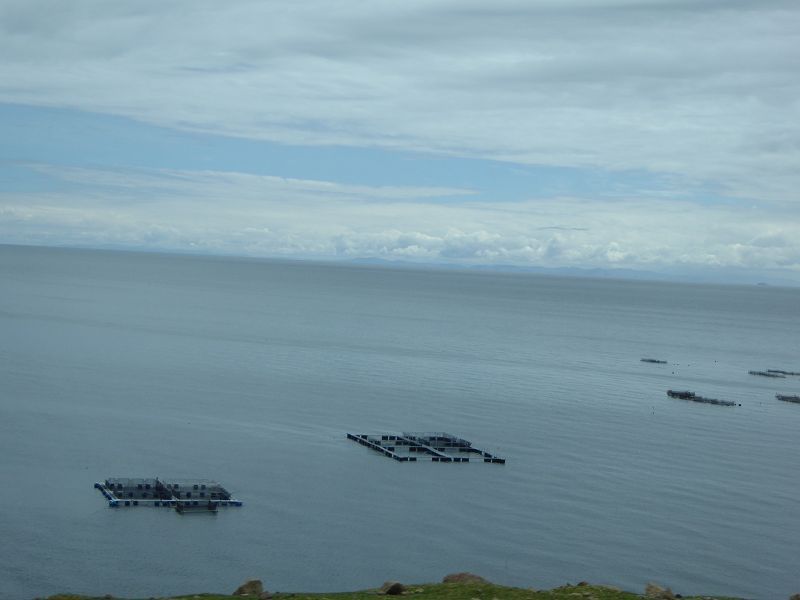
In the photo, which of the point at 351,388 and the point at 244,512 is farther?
the point at 351,388

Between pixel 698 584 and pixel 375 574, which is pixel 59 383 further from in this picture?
pixel 698 584

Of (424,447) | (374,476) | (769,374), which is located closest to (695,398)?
(769,374)

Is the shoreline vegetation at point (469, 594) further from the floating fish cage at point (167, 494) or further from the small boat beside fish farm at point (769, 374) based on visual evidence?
the small boat beside fish farm at point (769, 374)

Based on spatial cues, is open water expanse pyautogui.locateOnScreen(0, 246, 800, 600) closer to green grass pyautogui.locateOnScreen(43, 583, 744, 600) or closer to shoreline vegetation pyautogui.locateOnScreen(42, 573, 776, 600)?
shoreline vegetation pyautogui.locateOnScreen(42, 573, 776, 600)

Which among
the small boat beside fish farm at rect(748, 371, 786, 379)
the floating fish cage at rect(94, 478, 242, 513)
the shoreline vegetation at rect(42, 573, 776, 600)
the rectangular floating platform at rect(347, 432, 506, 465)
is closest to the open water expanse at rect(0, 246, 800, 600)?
the floating fish cage at rect(94, 478, 242, 513)

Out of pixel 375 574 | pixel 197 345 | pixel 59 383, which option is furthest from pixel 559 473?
pixel 197 345

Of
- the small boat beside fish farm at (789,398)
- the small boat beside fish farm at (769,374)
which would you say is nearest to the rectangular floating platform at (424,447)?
the small boat beside fish farm at (789,398)
